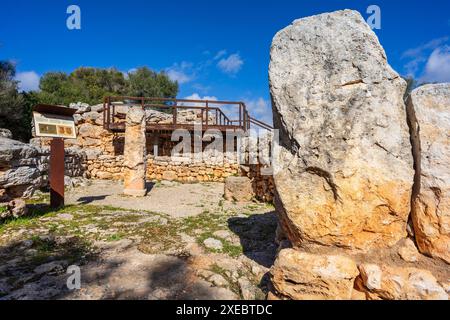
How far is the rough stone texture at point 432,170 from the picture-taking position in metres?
2.00

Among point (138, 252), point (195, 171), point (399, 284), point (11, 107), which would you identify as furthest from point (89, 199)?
point (11, 107)

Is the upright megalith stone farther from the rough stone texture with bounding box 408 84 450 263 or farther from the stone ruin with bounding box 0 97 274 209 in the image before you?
the rough stone texture with bounding box 408 84 450 263

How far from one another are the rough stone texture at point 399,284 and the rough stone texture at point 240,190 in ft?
16.9

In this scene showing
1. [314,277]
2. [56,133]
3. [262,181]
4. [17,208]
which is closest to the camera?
[314,277]

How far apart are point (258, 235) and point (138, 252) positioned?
5.68 feet

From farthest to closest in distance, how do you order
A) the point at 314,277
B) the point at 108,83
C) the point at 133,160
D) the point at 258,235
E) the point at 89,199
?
the point at 108,83, the point at 133,160, the point at 89,199, the point at 258,235, the point at 314,277

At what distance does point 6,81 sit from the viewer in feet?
48.3

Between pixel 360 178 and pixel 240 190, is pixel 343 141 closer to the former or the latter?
pixel 360 178

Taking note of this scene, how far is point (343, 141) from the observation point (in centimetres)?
218

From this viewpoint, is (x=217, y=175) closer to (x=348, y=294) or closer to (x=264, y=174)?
(x=264, y=174)

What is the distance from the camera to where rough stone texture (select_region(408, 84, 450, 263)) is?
6.57 feet

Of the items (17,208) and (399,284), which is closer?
(399,284)

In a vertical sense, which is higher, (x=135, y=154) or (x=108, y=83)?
(x=108, y=83)

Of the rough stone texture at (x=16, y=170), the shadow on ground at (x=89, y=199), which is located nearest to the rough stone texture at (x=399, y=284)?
the rough stone texture at (x=16, y=170)
